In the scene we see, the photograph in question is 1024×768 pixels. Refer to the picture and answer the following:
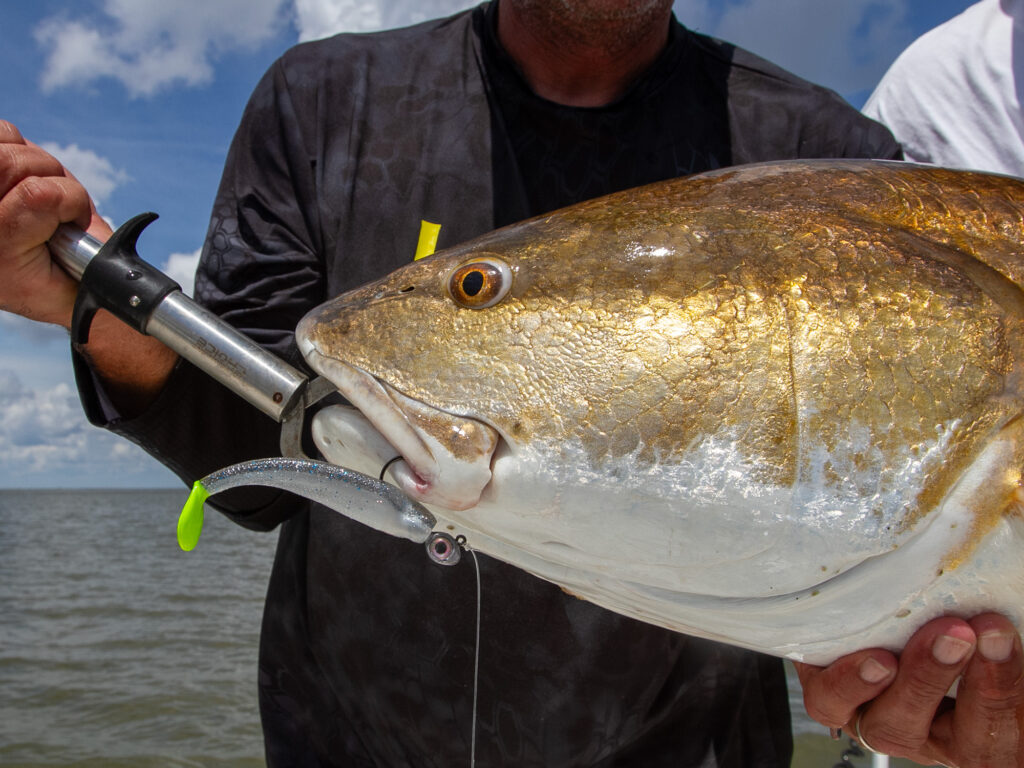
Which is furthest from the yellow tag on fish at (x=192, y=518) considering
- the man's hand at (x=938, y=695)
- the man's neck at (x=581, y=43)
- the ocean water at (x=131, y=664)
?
the ocean water at (x=131, y=664)

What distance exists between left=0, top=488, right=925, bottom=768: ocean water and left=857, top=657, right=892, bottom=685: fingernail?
1.53 meters

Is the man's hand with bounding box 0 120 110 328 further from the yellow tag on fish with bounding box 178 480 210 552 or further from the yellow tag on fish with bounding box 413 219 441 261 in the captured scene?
the yellow tag on fish with bounding box 413 219 441 261

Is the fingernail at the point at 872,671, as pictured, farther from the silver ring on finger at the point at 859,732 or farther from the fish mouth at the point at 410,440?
the fish mouth at the point at 410,440

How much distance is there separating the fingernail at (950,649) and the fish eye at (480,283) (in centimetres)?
84

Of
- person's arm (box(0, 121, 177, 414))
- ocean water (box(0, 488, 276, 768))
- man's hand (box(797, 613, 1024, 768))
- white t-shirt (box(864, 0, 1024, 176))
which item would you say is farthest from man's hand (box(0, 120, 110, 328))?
ocean water (box(0, 488, 276, 768))

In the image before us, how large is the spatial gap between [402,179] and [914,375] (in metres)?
1.29

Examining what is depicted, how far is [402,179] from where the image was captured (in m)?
1.89

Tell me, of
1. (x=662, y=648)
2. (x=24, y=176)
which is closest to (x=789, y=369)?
(x=662, y=648)

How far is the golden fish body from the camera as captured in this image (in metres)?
1.02

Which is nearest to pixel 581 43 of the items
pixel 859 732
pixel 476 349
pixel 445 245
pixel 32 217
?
pixel 445 245

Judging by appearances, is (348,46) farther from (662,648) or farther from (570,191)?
(662,648)

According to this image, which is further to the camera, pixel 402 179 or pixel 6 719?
pixel 6 719

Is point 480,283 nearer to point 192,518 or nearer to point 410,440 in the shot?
point 410,440

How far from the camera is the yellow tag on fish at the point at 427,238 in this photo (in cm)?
184
